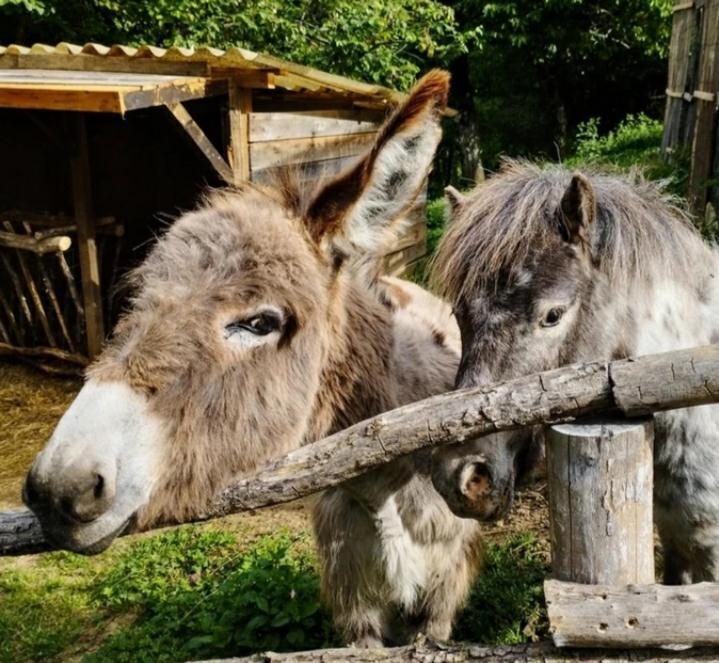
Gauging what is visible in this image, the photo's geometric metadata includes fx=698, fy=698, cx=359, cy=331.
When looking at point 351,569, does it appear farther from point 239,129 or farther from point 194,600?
point 239,129

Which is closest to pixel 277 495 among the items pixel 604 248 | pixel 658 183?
pixel 604 248

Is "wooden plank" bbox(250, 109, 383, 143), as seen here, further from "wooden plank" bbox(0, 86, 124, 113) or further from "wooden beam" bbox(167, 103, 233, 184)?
"wooden plank" bbox(0, 86, 124, 113)

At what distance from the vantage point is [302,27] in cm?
978

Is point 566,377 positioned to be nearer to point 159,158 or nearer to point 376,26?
point 159,158

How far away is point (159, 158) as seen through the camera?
759cm

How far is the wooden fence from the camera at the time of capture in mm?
1690

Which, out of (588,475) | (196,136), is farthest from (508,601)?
(196,136)

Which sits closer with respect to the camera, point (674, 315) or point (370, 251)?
point (370, 251)

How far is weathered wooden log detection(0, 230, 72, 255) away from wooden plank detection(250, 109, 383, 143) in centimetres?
219

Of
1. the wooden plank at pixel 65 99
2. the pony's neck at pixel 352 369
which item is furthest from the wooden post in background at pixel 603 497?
the wooden plank at pixel 65 99

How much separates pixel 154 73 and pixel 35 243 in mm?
2082

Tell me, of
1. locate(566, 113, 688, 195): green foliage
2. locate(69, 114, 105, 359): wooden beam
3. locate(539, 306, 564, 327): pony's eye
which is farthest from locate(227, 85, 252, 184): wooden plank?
locate(566, 113, 688, 195): green foliage

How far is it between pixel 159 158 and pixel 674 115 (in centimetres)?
921

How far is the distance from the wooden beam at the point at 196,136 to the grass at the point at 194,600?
2.87 meters
